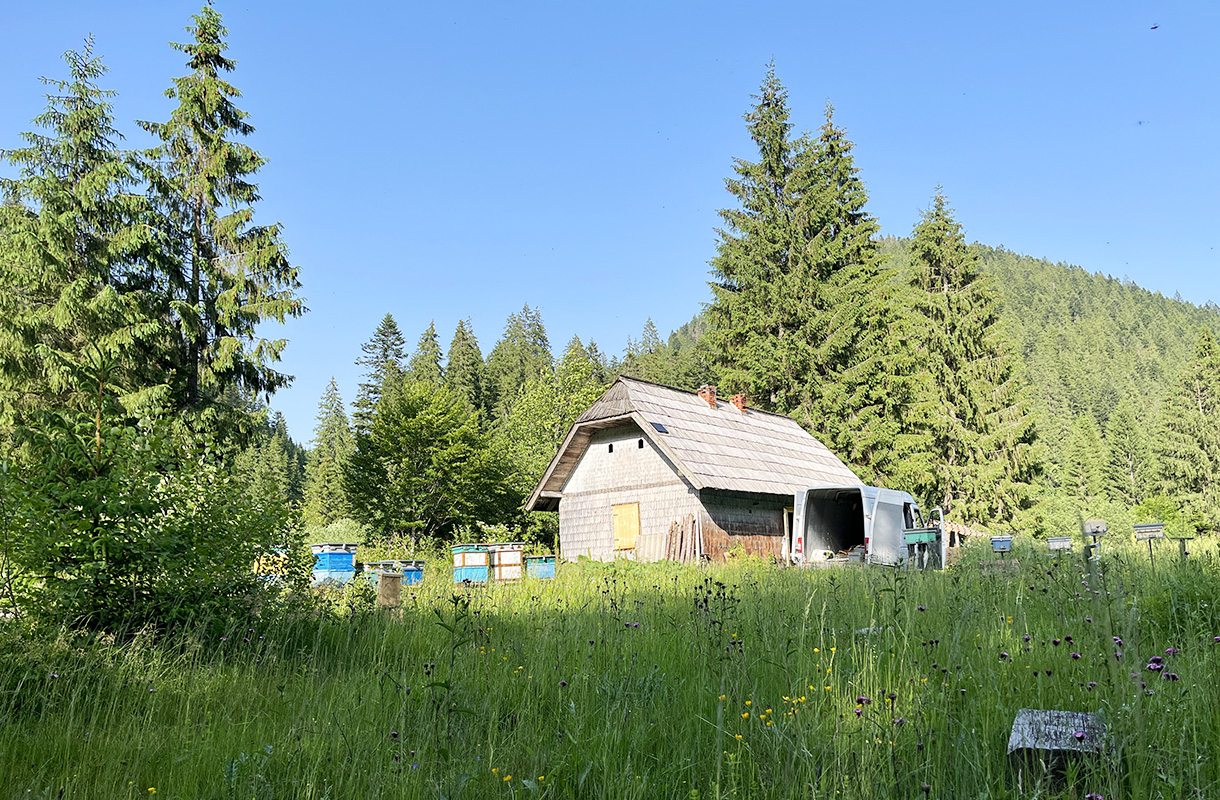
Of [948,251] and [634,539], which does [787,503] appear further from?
[948,251]

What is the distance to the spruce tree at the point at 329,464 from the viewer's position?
191ft

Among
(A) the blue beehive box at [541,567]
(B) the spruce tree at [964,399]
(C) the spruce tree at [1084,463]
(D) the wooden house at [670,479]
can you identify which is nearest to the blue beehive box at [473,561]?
(A) the blue beehive box at [541,567]

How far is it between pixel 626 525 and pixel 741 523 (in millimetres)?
3759

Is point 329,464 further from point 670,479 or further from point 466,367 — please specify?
point 670,479

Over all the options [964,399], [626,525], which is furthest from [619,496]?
[964,399]

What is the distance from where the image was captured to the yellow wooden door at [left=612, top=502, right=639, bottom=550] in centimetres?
2369

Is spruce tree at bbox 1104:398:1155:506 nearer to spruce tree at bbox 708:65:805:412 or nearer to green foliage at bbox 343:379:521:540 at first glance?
spruce tree at bbox 708:65:805:412

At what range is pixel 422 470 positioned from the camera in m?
37.4

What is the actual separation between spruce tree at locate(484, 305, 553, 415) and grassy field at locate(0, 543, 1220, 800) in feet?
211

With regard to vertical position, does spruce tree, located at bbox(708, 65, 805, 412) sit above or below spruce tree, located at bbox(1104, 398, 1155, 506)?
above

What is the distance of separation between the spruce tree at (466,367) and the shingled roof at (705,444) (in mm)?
40163

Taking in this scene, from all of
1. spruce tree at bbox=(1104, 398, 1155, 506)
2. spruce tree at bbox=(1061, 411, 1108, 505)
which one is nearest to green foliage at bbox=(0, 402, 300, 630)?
spruce tree at bbox=(1061, 411, 1108, 505)

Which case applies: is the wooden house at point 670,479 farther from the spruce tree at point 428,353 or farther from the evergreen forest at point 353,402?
the spruce tree at point 428,353

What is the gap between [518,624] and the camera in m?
7.23
